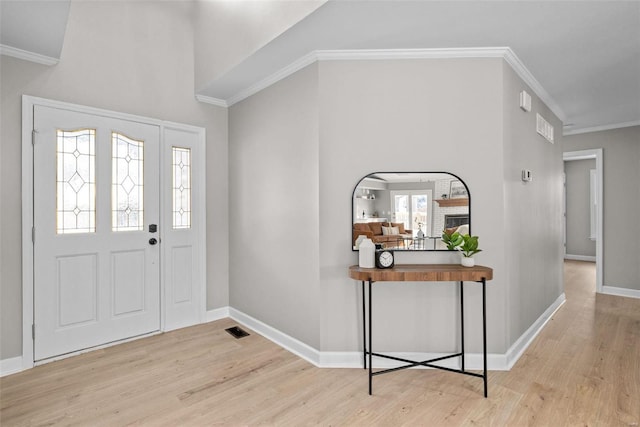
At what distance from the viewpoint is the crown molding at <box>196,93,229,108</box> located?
12.3 ft

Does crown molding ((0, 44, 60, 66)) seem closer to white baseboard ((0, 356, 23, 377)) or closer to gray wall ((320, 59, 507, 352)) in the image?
gray wall ((320, 59, 507, 352))

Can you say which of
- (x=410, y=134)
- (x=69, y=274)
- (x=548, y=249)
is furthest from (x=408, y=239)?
(x=69, y=274)

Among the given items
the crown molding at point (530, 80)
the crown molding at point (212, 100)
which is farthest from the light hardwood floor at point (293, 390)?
the crown molding at point (212, 100)

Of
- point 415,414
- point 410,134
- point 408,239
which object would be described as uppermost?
point 410,134

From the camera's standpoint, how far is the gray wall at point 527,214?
276cm

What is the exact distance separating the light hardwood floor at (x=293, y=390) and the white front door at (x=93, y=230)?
26 cm

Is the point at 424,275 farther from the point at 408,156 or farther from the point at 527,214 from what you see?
the point at 527,214

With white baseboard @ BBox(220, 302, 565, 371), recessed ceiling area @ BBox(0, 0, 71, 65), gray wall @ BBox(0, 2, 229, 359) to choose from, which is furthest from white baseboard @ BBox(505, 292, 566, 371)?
recessed ceiling area @ BBox(0, 0, 71, 65)

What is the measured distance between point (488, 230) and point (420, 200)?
58 cm

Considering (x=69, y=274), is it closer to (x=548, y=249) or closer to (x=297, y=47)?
(x=297, y=47)

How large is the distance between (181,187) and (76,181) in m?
0.93

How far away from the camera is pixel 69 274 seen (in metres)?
2.97

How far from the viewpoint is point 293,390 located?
2436mm

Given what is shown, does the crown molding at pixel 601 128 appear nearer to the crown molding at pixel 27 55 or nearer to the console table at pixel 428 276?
the console table at pixel 428 276
